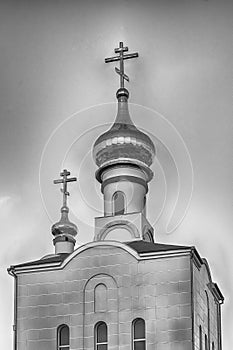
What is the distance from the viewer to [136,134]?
2152cm

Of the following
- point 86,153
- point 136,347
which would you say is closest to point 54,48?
point 86,153

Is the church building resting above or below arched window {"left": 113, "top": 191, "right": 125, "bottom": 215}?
below

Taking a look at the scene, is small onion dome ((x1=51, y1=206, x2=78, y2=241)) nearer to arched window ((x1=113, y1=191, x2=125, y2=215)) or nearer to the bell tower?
the bell tower

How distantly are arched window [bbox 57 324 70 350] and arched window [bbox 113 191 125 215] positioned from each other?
2329mm

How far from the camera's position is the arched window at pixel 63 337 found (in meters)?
19.5

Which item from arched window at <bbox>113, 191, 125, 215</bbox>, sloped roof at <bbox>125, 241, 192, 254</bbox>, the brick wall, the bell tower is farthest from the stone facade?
arched window at <bbox>113, 191, 125, 215</bbox>

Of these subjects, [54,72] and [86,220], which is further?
[86,220]

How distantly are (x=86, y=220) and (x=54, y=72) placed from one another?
3.14 meters

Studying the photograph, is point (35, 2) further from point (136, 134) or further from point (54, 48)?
point (136, 134)

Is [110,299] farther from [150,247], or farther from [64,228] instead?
[64,228]

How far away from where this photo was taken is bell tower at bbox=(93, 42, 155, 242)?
20938mm

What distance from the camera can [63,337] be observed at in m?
19.6

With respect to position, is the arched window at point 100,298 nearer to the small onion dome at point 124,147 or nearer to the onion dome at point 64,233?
the small onion dome at point 124,147

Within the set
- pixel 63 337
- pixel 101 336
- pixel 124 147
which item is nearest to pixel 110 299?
pixel 101 336
